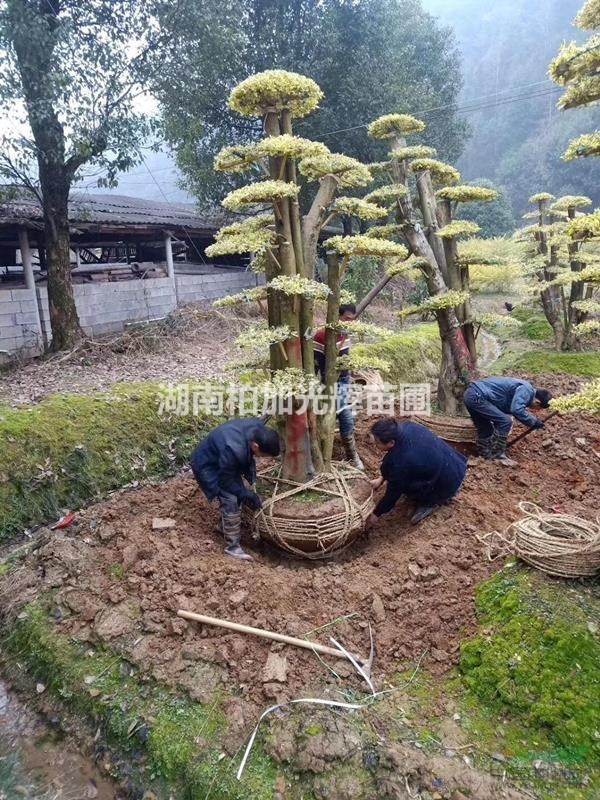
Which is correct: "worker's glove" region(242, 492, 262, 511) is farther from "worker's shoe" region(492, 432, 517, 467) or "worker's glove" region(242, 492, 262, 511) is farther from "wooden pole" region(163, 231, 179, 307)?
"wooden pole" region(163, 231, 179, 307)

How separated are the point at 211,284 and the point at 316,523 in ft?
36.5

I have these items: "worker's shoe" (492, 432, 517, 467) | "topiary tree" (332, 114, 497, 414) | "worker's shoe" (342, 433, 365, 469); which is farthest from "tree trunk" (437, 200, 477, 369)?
"worker's shoe" (342, 433, 365, 469)

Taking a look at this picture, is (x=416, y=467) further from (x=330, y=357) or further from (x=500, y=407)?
(x=500, y=407)

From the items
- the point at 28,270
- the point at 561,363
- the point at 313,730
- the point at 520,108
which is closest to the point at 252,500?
the point at 313,730

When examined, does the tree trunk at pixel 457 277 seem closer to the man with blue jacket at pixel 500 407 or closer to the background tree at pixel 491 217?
the man with blue jacket at pixel 500 407

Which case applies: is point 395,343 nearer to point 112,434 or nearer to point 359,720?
point 112,434

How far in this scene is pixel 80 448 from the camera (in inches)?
227

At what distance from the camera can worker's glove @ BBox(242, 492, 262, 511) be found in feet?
14.9

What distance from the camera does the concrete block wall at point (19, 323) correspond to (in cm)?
871

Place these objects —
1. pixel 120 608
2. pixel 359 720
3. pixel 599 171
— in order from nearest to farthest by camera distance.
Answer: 1. pixel 359 720
2. pixel 120 608
3. pixel 599 171

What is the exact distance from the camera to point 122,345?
951 cm

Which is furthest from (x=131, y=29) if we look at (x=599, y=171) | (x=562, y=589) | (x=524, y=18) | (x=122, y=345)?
(x=524, y=18)

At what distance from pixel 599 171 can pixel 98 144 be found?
3272cm

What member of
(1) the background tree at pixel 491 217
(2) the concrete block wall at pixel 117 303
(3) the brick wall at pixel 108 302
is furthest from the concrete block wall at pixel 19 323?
(1) the background tree at pixel 491 217
